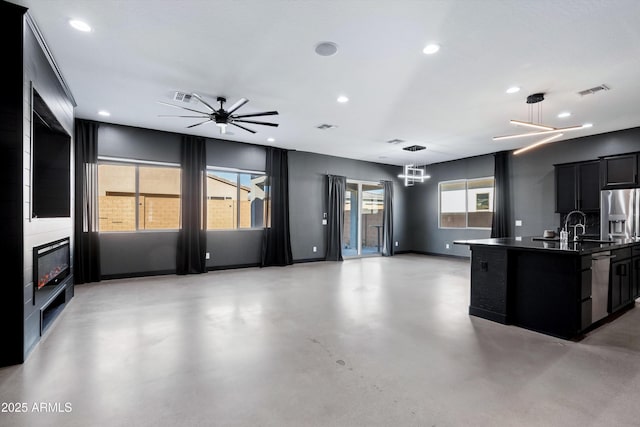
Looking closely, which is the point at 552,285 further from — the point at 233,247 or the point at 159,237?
the point at 159,237

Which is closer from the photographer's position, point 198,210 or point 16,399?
point 16,399

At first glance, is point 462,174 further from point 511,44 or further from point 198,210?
point 198,210

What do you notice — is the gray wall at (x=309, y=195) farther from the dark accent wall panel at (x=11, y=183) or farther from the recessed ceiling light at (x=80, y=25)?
the dark accent wall panel at (x=11, y=183)

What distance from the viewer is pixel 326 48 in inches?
124

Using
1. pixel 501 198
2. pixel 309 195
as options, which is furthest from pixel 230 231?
pixel 501 198

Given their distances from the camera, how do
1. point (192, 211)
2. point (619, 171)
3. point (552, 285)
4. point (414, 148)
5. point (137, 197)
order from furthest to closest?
point (414, 148) < point (192, 211) < point (137, 197) < point (619, 171) < point (552, 285)

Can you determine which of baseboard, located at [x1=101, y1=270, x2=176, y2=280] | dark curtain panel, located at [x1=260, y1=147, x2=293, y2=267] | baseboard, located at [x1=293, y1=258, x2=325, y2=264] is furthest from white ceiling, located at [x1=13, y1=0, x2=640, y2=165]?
baseboard, located at [x1=293, y1=258, x2=325, y2=264]

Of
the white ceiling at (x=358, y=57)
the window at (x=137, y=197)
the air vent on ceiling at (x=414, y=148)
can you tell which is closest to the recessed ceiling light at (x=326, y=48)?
the white ceiling at (x=358, y=57)

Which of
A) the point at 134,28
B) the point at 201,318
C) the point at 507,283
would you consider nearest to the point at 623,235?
Result: the point at 507,283

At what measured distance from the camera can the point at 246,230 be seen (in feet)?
24.2

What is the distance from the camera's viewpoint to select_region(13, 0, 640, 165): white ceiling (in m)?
2.60

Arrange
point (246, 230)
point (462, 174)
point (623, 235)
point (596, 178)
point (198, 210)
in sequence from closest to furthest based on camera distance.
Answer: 1. point (623, 235)
2. point (596, 178)
3. point (198, 210)
4. point (246, 230)
5. point (462, 174)

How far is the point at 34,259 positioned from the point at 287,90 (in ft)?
11.2

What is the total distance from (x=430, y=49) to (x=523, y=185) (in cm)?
597
